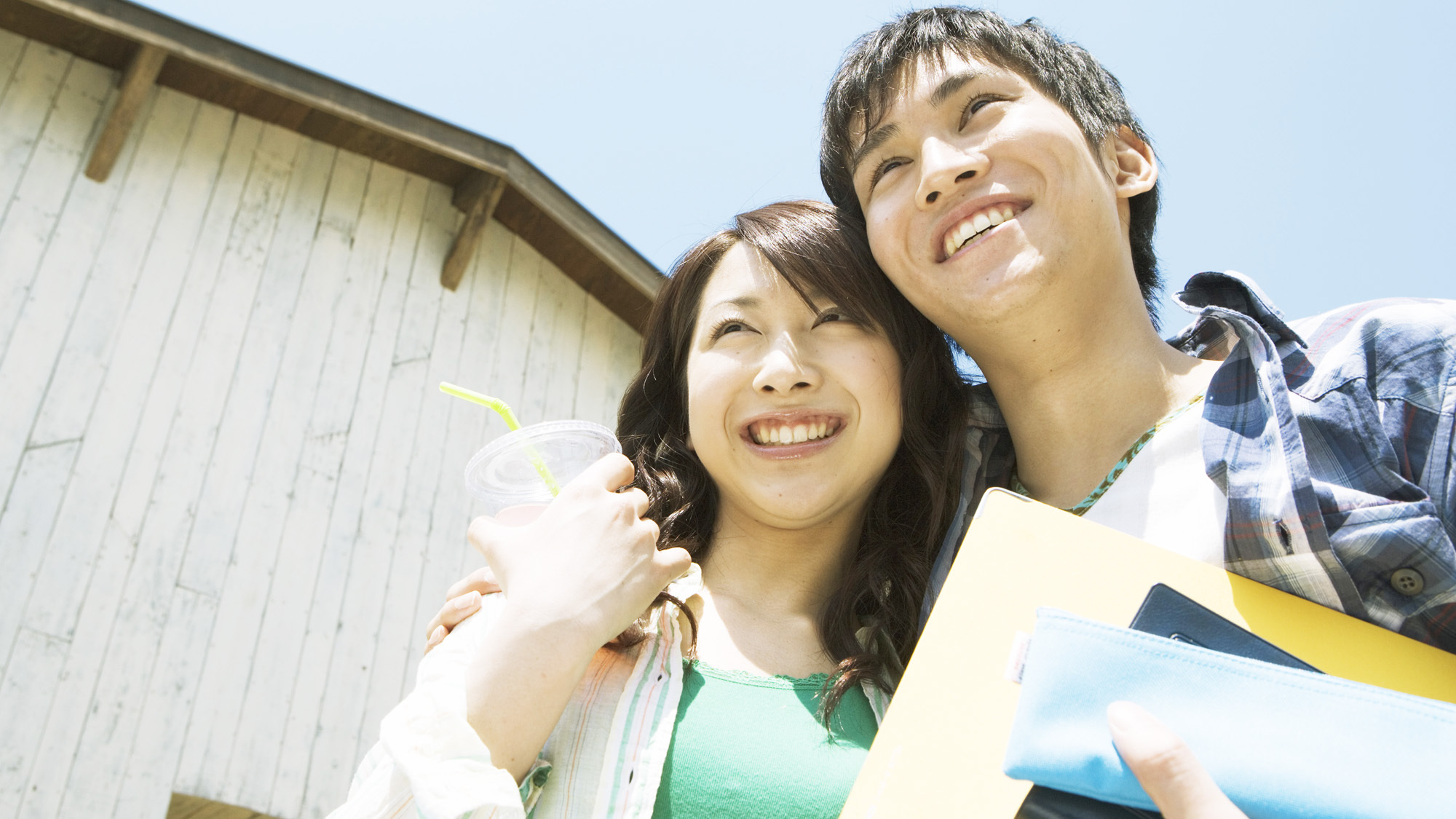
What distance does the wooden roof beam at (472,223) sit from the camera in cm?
504

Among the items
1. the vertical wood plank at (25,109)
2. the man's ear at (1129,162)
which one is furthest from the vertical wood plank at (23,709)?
the man's ear at (1129,162)

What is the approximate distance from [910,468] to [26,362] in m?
3.62

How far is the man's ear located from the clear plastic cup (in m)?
1.20

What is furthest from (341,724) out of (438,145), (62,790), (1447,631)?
(1447,631)

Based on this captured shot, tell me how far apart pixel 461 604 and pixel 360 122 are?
365 centimetres

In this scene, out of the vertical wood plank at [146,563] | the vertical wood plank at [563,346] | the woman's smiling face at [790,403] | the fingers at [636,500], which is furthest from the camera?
the vertical wood plank at [563,346]

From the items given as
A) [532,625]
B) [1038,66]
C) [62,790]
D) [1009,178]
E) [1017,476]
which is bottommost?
[62,790]

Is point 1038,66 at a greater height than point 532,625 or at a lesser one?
greater

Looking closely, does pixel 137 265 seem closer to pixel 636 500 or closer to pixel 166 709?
pixel 166 709

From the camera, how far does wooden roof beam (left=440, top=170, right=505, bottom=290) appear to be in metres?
5.04

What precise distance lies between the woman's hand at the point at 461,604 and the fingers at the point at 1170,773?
106 centimetres

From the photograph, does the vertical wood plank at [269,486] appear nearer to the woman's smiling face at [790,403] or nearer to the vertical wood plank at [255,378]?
the vertical wood plank at [255,378]

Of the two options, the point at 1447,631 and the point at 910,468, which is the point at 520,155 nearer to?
the point at 910,468

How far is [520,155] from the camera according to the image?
5016 millimetres
